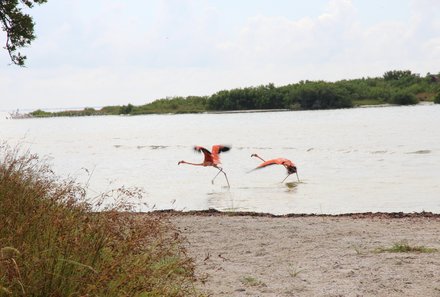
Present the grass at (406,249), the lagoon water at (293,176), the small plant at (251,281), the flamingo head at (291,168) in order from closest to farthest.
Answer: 1. the small plant at (251,281)
2. the grass at (406,249)
3. the lagoon water at (293,176)
4. the flamingo head at (291,168)

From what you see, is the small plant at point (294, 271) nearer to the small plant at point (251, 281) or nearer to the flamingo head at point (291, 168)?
the small plant at point (251, 281)

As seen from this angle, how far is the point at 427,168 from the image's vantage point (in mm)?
22375

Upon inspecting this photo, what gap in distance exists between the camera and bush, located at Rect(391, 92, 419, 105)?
290 ft

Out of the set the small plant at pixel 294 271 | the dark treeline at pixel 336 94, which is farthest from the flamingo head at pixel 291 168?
the dark treeline at pixel 336 94

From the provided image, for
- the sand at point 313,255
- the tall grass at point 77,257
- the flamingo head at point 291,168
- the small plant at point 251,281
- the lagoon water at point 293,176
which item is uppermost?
the tall grass at point 77,257

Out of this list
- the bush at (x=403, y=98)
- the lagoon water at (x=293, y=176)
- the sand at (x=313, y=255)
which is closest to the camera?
the sand at (x=313, y=255)

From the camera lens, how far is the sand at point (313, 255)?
6.91 metres

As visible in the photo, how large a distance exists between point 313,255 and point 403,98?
83.3 metres

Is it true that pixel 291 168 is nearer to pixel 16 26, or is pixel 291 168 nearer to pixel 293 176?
pixel 293 176

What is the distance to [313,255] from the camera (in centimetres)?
857

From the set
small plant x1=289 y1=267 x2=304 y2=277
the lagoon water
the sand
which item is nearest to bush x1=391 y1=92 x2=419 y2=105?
the lagoon water

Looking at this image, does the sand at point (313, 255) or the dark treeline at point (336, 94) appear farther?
the dark treeline at point (336, 94)

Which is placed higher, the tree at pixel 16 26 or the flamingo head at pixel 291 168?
the tree at pixel 16 26

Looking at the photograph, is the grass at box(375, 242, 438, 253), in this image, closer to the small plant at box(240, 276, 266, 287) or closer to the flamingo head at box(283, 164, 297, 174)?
the small plant at box(240, 276, 266, 287)
